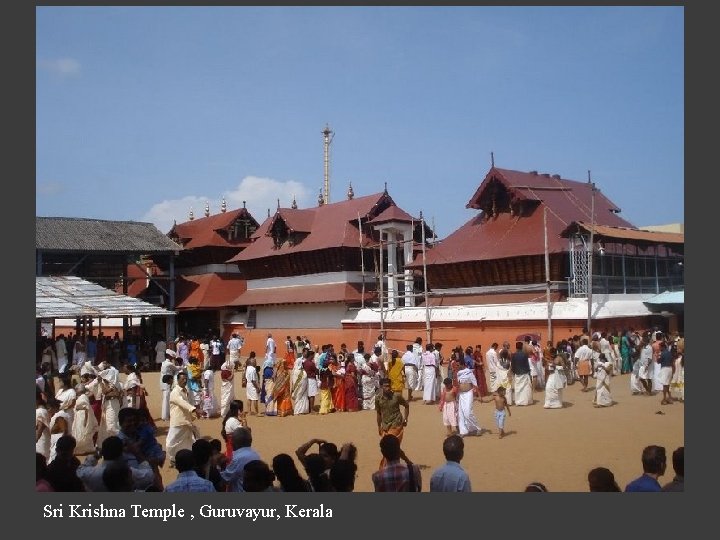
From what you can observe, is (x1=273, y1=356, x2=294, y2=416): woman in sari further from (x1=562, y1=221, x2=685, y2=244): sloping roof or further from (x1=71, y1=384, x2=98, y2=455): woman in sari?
(x1=562, y1=221, x2=685, y2=244): sloping roof

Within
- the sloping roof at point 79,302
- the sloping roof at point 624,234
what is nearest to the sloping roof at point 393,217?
the sloping roof at point 624,234

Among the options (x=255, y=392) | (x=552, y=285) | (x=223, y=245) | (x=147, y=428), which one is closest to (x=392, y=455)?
(x=147, y=428)

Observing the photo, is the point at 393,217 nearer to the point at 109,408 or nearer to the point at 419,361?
the point at 419,361

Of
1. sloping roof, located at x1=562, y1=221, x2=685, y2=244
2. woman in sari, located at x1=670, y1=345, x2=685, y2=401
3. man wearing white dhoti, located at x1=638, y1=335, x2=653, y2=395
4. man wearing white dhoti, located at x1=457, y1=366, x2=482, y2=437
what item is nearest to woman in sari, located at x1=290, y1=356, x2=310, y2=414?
man wearing white dhoti, located at x1=457, y1=366, x2=482, y2=437

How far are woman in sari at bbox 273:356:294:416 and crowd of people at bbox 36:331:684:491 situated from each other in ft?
0.07

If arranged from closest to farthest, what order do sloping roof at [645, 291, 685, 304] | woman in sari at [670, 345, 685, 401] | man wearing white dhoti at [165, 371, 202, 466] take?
man wearing white dhoti at [165, 371, 202, 466] < woman in sari at [670, 345, 685, 401] < sloping roof at [645, 291, 685, 304]

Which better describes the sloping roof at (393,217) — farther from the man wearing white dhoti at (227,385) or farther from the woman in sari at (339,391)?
the man wearing white dhoti at (227,385)

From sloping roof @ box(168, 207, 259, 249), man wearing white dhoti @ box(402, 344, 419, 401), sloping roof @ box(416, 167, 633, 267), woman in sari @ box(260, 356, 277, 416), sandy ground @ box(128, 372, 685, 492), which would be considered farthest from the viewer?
sloping roof @ box(168, 207, 259, 249)

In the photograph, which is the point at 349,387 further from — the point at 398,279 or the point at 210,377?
the point at 398,279

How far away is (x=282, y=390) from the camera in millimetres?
14266

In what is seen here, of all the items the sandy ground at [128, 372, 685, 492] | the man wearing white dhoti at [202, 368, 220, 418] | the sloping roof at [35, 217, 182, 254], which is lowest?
the sandy ground at [128, 372, 685, 492]

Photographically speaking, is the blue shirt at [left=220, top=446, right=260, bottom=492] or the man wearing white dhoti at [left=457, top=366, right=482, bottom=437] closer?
the blue shirt at [left=220, top=446, right=260, bottom=492]

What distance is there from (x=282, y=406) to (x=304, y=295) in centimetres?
1607

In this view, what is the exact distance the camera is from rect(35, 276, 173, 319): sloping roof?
22234mm
